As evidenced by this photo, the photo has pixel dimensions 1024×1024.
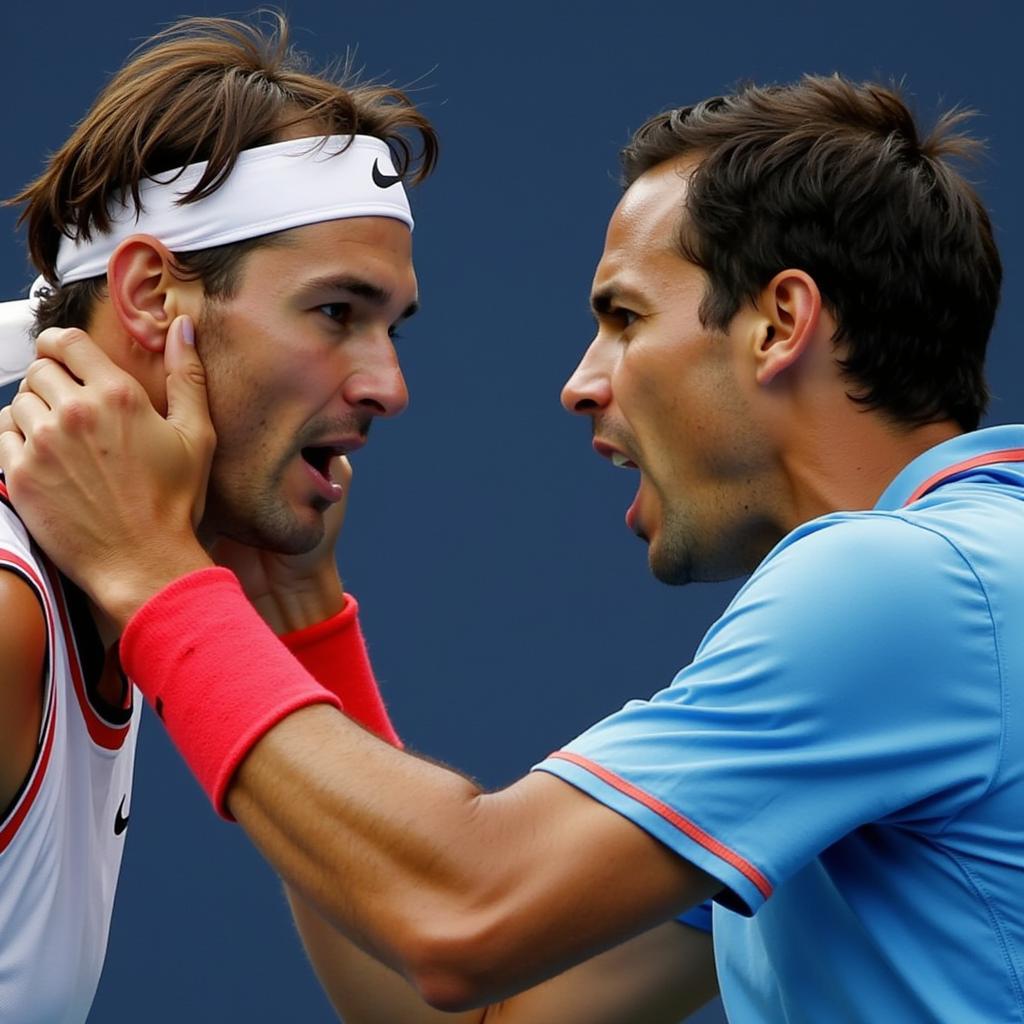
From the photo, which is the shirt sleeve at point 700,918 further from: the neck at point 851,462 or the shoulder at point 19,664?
the shoulder at point 19,664

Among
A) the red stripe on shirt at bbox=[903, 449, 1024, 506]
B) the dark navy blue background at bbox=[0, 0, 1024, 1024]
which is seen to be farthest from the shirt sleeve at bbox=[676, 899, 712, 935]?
the dark navy blue background at bbox=[0, 0, 1024, 1024]

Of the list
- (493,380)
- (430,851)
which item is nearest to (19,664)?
(430,851)

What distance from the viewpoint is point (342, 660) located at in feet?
7.25

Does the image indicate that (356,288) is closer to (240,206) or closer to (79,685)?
(240,206)

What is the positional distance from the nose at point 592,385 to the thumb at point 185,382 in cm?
40

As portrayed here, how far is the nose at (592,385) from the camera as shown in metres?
1.90

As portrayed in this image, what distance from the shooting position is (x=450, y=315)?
4160 mm

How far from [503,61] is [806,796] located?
10.5ft

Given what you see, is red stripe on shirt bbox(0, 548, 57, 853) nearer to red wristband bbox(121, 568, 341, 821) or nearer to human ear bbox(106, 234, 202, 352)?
red wristband bbox(121, 568, 341, 821)

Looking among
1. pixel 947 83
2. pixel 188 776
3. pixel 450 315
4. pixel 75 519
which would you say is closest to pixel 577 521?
pixel 450 315

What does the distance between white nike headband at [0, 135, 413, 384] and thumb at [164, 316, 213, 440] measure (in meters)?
0.11

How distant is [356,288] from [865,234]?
2.00 feet

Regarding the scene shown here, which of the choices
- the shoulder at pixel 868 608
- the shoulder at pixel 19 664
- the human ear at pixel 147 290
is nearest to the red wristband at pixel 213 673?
the shoulder at pixel 19 664

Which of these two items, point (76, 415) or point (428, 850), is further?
point (76, 415)
